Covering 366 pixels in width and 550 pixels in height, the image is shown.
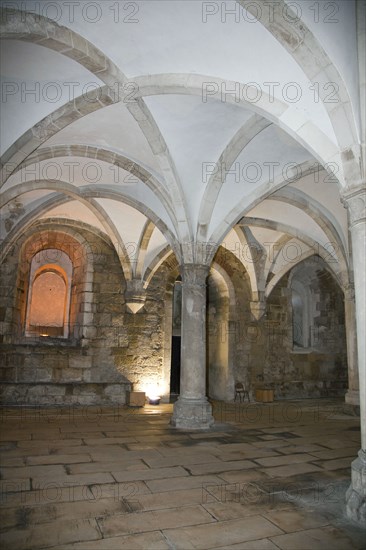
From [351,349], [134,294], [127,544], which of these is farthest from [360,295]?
[134,294]

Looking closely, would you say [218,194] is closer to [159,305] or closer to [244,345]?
[159,305]

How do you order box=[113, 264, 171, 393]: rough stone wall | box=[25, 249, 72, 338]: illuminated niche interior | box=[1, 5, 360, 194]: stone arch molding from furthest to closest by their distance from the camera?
1. box=[25, 249, 72, 338]: illuminated niche interior
2. box=[113, 264, 171, 393]: rough stone wall
3. box=[1, 5, 360, 194]: stone arch molding

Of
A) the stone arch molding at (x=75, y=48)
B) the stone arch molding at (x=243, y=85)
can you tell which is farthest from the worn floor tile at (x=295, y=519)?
the stone arch molding at (x=75, y=48)

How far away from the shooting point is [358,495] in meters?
2.75

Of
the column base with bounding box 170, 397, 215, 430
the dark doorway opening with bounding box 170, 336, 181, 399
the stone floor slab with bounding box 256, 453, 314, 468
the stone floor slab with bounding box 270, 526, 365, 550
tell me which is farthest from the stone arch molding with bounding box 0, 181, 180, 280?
the stone floor slab with bounding box 270, 526, 365, 550

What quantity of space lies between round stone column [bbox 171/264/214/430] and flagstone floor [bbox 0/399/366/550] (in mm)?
284

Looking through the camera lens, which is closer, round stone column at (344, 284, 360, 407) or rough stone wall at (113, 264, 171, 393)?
round stone column at (344, 284, 360, 407)

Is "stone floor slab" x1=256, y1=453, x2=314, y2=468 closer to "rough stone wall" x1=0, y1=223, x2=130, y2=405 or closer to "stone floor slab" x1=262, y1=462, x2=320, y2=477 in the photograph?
"stone floor slab" x1=262, y1=462, x2=320, y2=477

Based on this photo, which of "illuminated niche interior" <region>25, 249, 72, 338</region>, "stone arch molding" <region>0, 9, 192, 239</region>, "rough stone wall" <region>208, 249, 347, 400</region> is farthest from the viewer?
"rough stone wall" <region>208, 249, 347, 400</region>

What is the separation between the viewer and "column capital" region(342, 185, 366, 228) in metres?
3.05

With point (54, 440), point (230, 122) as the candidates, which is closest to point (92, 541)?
point (54, 440)

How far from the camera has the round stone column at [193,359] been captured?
601 centimetres

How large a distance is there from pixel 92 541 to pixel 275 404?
821cm

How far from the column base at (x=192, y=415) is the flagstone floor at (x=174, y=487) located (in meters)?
0.16
